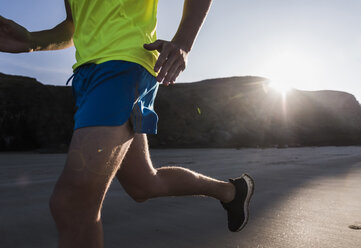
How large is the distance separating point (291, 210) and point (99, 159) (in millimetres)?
1556

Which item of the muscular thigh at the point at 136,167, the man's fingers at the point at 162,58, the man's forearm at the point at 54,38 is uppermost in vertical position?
the man's fingers at the point at 162,58

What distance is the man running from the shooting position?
0.84 meters

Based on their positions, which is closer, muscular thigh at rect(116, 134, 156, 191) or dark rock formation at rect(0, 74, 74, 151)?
muscular thigh at rect(116, 134, 156, 191)

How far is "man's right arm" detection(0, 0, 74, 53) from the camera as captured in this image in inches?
51.1

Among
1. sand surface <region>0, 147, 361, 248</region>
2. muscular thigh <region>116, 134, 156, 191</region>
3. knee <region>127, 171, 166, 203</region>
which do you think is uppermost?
muscular thigh <region>116, 134, 156, 191</region>

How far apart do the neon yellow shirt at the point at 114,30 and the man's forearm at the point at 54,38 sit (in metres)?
0.26

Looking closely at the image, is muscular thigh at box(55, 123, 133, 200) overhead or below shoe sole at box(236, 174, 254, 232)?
overhead

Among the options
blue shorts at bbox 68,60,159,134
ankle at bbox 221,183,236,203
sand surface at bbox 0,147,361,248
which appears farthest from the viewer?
ankle at bbox 221,183,236,203

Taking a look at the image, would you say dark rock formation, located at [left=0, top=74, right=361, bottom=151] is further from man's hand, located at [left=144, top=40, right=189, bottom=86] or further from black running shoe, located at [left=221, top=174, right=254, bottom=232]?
man's hand, located at [left=144, top=40, right=189, bottom=86]

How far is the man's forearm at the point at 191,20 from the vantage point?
A: 1062mm

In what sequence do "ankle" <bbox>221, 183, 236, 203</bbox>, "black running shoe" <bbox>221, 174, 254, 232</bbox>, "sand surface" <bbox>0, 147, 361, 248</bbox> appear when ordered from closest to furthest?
"sand surface" <bbox>0, 147, 361, 248</bbox>, "black running shoe" <bbox>221, 174, 254, 232</bbox>, "ankle" <bbox>221, 183, 236, 203</bbox>

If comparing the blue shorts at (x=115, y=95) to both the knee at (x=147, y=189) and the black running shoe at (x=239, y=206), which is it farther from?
the black running shoe at (x=239, y=206)

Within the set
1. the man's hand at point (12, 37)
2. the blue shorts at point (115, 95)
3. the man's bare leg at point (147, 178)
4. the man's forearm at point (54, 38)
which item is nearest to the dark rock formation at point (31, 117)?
the man's forearm at point (54, 38)

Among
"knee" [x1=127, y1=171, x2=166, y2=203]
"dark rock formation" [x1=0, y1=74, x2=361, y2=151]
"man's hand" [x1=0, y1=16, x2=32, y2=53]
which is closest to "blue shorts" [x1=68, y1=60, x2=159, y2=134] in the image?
"knee" [x1=127, y1=171, x2=166, y2=203]
